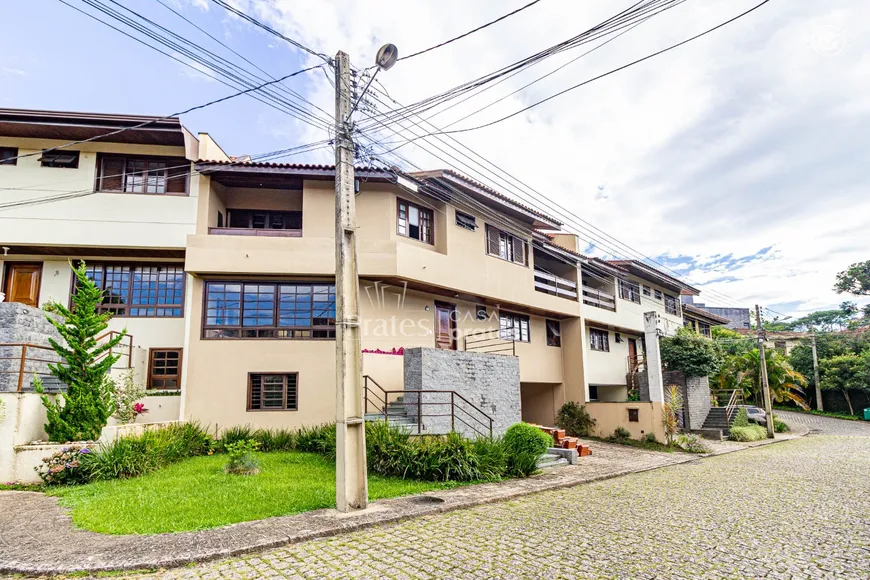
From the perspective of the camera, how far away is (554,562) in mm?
5980

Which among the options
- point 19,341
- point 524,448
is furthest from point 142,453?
point 524,448

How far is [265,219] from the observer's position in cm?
1697

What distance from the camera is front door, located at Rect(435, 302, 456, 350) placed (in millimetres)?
17375

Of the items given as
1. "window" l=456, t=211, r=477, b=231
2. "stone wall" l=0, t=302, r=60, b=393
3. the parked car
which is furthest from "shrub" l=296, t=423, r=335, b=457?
the parked car

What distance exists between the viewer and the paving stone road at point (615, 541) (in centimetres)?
577

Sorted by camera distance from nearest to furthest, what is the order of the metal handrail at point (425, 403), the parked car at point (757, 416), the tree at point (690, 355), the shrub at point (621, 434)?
1. the metal handrail at point (425, 403)
2. the shrub at point (621, 434)
3. the tree at point (690, 355)
4. the parked car at point (757, 416)

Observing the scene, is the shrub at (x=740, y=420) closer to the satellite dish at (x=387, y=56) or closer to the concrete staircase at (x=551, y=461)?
the concrete staircase at (x=551, y=461)

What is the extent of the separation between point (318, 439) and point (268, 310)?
12.9 ft

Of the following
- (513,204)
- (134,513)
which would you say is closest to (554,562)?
(134,513)

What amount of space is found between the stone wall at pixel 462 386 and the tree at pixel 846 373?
27443 millimetres

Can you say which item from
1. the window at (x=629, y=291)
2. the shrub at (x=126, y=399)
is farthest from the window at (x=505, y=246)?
the shrub at (x=126, y=399)

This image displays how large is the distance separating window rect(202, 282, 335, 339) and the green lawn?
4026mm

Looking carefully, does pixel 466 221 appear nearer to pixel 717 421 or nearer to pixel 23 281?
pixel 23 281

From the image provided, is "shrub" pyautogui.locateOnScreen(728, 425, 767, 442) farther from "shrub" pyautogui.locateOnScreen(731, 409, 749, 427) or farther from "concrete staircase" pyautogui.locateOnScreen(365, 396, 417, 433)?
"concrete staircase" pyautogui.locateOnScreen(365, 396, 417, 433)
